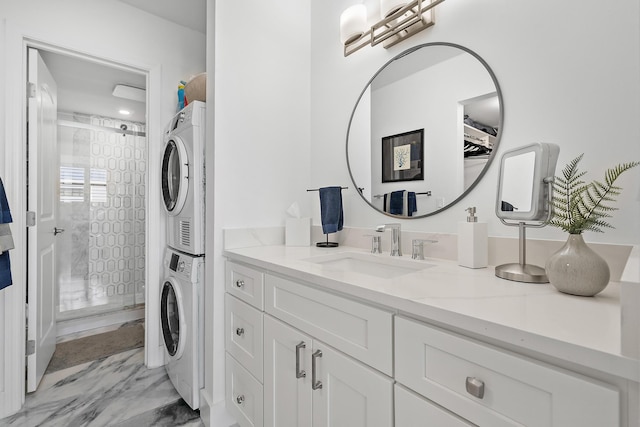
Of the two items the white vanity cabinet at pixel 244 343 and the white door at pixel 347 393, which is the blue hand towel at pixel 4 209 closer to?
the white vanity cabinet at pixel 244 343

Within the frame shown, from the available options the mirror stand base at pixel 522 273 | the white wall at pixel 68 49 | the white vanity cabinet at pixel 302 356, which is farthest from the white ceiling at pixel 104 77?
the mirror stand base at pixel 522 273

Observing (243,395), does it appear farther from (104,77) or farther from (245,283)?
(104,77)

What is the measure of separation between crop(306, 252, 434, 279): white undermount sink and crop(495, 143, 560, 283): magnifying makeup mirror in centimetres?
32

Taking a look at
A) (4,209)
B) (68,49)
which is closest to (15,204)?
(4,209)

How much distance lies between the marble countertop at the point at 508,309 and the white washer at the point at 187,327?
2.80 ft

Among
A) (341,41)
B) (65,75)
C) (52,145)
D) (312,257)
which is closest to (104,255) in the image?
(52,145)

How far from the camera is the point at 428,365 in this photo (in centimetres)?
69

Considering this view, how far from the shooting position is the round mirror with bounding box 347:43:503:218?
120cm

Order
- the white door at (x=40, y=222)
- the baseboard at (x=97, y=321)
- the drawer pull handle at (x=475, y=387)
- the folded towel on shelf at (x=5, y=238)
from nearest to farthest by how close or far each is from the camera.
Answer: the drawer pull handle at (x=475, y=387), the folded towel on shelf at (x=5, y=238), the white door at (x=40, y=222), the baseboard at (x=97, y=321)

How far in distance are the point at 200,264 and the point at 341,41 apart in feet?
4.94

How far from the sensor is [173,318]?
6.35 ft

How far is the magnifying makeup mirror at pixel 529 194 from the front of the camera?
891 mm

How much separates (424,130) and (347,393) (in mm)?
1110

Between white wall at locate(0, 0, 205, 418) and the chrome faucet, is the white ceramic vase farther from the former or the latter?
white wall at locate(0, 0, 205, 418)
